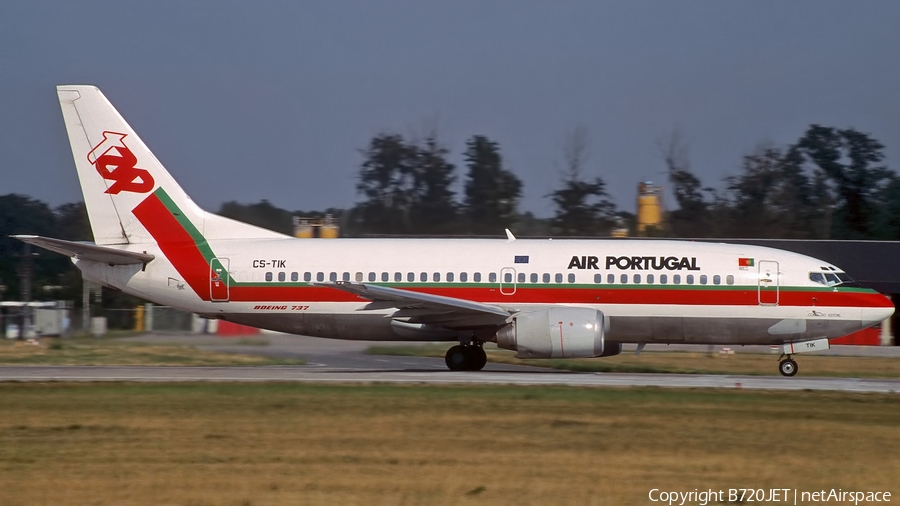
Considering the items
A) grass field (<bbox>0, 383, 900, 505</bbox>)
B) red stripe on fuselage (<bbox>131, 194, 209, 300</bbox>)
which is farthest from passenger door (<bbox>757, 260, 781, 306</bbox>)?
red stripe on fuselage (<bbox>131, 194, 209, 300</bbox>)

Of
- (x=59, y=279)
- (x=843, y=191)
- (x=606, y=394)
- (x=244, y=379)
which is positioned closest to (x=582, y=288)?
(x=606, y=394)

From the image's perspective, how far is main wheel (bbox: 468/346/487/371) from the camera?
2502 cm

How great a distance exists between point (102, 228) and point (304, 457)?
1563 centimetres

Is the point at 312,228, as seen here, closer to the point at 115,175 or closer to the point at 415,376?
the point at 115,175

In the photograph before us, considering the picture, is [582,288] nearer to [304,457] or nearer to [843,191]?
[304,457]

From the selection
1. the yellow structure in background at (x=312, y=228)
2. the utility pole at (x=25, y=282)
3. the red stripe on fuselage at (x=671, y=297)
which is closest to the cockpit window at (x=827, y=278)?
the red stripe on fuselage at (x=671, y=297)

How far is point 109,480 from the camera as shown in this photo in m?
11.4

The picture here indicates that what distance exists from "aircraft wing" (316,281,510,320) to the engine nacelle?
0.67m

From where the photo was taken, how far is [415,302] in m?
23.3

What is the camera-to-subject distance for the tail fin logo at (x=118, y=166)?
26062 mm

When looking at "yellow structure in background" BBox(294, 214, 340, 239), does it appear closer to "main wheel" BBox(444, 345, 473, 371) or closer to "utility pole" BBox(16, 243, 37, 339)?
"utility pole" BBox(16, 243, 37, 339)

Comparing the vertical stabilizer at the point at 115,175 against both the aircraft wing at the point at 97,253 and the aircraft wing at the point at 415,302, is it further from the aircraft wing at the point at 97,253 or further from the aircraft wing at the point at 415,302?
the aircraft wing at the point at 415,302

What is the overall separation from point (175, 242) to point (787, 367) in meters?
15.1

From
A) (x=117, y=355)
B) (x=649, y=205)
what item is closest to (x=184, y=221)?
(x=117, y=355)
